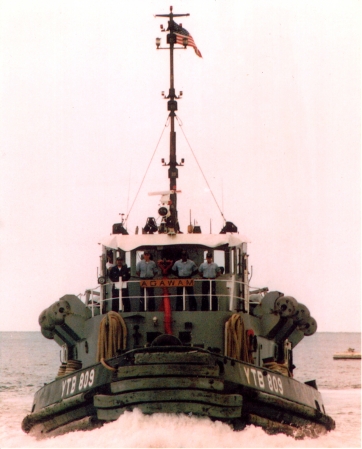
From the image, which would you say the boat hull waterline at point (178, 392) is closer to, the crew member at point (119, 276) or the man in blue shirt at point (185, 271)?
the crew member at point (119, 276)

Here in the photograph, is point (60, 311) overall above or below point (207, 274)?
below

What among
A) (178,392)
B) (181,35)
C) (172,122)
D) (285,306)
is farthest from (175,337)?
(181,35)

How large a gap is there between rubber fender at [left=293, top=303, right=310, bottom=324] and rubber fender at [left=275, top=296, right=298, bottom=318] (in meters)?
0.47

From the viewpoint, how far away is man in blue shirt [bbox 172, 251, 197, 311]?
71.1 feet

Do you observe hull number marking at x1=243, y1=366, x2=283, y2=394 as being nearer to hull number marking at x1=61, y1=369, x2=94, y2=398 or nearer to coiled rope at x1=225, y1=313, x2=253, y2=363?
coiled rope at x1=225, y1=313, x2=253, y2=363

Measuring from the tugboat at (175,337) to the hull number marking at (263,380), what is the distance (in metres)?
0.02

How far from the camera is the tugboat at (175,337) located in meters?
18.0

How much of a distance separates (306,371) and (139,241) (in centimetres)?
4164

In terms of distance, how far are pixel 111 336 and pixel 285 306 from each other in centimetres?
453

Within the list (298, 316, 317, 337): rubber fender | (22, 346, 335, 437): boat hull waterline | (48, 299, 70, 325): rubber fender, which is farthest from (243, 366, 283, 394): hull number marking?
(48, 299, 70, 325): rubber fender

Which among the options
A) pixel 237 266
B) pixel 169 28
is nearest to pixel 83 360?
pixel 237 266

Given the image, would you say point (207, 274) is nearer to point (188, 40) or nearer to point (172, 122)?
point (172, 122)

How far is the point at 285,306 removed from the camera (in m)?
22.9

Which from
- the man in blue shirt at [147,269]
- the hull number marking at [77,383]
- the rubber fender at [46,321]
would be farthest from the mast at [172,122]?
the hull number marking at [77,383]
